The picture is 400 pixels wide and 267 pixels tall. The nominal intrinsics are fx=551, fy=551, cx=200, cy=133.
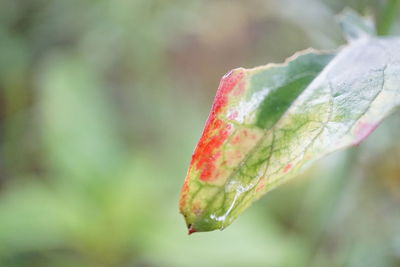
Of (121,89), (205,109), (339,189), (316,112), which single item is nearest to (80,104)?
(121,89)

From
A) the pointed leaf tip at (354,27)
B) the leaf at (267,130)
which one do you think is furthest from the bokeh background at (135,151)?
the leaf at (267,130)

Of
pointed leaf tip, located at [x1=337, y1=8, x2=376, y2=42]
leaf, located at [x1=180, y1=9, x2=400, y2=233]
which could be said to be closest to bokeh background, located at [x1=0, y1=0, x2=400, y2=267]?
pointed leaf tip, located at [x1=337, y1=8, x2=376, y2=42]

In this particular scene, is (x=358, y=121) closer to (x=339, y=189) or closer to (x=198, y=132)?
(x=339, y=189)

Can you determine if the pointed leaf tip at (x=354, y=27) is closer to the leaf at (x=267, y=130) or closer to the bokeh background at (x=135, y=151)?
the leaf at (x=267, y=130)

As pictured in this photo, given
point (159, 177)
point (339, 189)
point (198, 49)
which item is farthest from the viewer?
point (198, 49)

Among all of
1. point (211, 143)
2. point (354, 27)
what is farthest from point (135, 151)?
point (211, 143)

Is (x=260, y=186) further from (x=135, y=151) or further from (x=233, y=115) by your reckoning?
(x=135, y=151)

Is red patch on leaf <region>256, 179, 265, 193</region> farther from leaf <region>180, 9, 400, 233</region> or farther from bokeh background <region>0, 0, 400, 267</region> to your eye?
bokeh background <region>0, 0, 400, 267</region>
